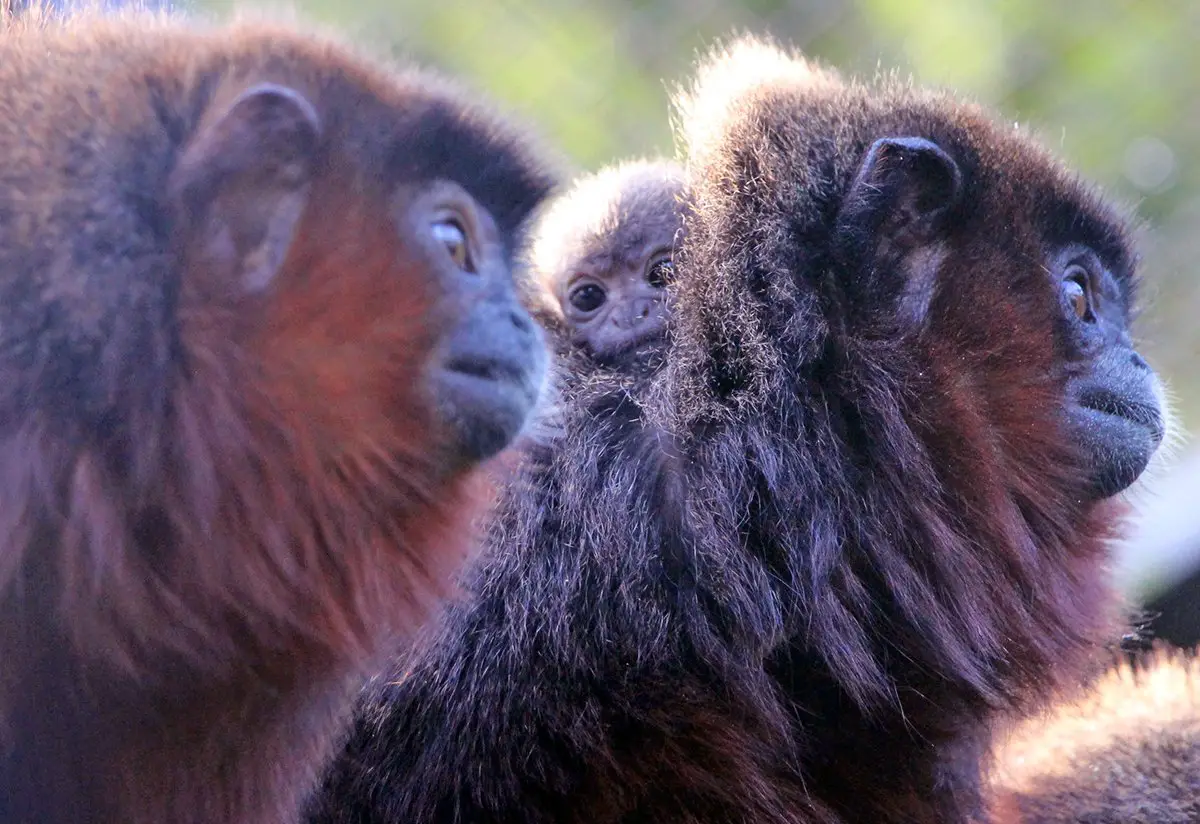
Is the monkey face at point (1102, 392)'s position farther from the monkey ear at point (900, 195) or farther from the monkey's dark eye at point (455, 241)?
the monkey's dark eye at point (455, 241)

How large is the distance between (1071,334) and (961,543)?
323 mm

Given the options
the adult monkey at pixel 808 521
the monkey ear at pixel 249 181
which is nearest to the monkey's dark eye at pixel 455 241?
the monkey ear at pixel 249 181

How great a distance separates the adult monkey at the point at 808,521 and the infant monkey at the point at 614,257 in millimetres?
152

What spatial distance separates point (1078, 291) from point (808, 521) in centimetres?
52

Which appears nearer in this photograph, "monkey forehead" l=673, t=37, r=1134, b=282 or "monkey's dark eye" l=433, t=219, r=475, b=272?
"monkey's dark eye" l=433, t=219, r=475, b=272

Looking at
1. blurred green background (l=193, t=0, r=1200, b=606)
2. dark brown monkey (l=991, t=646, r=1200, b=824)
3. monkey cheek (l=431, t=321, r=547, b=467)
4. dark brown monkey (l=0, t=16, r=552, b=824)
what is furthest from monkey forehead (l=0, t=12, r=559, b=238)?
blurred green background (l=193, t=0, r=1200, b=606)

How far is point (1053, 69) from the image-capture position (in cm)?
394

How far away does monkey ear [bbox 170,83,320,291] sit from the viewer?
1.06m

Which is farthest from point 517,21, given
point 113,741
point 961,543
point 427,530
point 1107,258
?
point 113,741

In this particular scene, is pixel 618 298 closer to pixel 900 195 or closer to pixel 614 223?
pixel 614 223

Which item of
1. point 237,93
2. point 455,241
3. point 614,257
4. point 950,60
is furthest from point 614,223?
point 950,60

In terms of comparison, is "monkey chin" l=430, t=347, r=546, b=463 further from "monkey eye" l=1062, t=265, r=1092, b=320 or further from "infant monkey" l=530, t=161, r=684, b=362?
"monkey eye" l=1062, t=265, r=1092, b=320

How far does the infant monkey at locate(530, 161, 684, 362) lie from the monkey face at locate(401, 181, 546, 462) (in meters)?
0.55

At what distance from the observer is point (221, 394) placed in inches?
42.3
